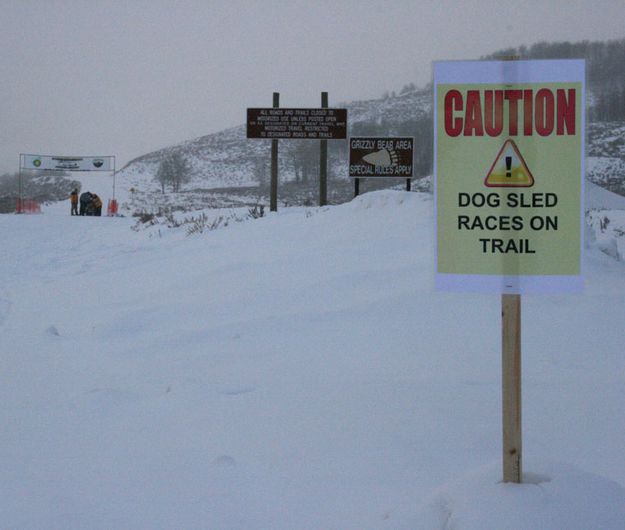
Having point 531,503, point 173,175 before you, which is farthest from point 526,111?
point 173,175

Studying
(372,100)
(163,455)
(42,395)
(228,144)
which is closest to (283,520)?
(163,455)

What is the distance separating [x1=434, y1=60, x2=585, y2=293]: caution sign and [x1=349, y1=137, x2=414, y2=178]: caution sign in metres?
16.1

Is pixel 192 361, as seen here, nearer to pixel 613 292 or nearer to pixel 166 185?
pixel 613 292

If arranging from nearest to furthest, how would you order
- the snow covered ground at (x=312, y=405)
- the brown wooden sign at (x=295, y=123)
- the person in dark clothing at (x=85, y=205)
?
the snow covered ground at (x=312, y=405), the brown wooden sign at (x=295, y=123), the person in dark clothing at (x=85, y=205)

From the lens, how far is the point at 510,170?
7.65 feet

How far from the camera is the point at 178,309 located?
645 cm

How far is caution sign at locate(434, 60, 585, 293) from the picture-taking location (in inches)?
91.4

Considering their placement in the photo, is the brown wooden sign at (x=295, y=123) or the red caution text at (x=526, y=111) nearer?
the red caution text at (x=526, y=111)

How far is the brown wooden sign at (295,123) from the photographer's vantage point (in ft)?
64.7

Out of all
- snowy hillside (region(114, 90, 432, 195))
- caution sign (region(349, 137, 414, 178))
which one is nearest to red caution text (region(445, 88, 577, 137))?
caution sign (region(349, 137, 414, 178))

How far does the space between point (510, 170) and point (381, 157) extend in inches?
644

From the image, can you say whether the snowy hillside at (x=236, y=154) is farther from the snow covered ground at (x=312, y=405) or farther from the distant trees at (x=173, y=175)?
the snow covered ground at (x=312, y=405)

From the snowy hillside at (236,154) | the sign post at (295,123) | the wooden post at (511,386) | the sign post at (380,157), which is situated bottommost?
the wooden post at (511,386)

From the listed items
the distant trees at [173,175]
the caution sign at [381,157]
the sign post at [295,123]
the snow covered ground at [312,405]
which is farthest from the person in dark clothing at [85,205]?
the distant trees at [173,175]
